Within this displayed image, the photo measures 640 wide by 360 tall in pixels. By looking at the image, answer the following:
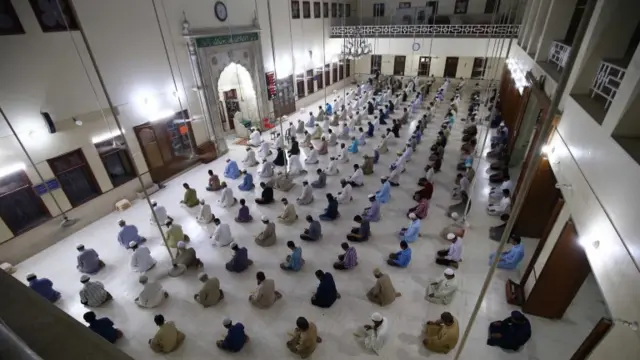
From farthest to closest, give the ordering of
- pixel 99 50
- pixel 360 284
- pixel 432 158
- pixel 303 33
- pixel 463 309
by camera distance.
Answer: pixel 303 33 < pixel 432 158 < pixel 99 50 < pixel 360 284 < pixel 463 309

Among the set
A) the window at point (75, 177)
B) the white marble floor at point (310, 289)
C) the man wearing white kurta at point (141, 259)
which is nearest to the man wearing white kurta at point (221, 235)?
the white marble floor at point (310, 289)

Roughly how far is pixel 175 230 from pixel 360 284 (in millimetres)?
4336

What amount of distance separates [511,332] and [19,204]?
1025 centimetres

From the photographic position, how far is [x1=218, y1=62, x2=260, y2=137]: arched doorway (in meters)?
14.1

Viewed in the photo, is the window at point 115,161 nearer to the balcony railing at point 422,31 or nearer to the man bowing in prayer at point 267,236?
the man bowing in prayer at point 267,236

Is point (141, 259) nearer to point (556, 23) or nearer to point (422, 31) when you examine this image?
point (556, 23)

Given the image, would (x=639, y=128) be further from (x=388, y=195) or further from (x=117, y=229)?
(x=117, y=229)

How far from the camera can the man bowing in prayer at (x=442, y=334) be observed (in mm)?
4805

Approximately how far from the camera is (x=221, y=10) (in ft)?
36.7

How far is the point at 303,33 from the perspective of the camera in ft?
54.7

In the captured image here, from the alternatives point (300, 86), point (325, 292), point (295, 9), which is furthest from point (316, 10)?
→ point (325, 292)

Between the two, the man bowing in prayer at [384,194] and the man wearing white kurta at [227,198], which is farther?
the man wearing white kurta at [227,198]

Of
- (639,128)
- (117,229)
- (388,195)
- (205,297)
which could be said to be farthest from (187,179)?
(639,128)

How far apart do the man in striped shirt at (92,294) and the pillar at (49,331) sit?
17.9ft
